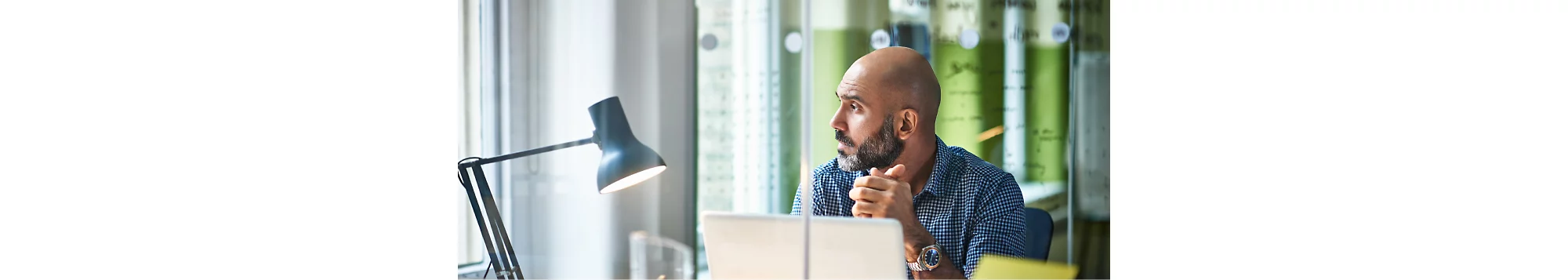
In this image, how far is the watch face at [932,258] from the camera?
2666 mm

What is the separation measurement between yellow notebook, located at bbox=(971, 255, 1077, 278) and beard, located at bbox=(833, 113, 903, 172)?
0.35 m

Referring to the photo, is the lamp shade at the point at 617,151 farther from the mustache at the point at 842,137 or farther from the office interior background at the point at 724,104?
the mustache at the point at 842,137

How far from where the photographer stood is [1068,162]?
2693 millimetres

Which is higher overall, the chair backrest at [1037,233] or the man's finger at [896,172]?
the man's finger at [896,172]

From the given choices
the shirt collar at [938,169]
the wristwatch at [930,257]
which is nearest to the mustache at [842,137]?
the shirt collar at [938,169]

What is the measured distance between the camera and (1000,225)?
8.87 feet

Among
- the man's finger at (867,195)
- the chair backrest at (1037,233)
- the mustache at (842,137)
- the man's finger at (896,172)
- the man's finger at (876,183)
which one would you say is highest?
the mustache at (842,137)

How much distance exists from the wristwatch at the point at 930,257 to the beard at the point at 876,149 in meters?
0.24

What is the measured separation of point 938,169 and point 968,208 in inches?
5.0

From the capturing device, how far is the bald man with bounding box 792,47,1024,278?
8.79 ft

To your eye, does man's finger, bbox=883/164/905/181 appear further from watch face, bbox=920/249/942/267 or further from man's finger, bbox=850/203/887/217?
watch face, bbox=920/249/942/267
